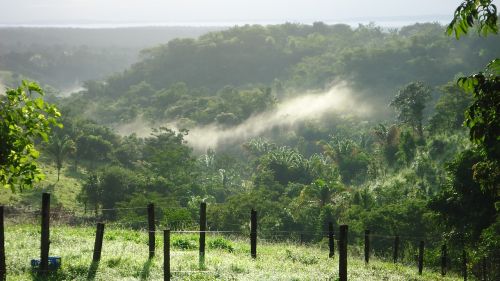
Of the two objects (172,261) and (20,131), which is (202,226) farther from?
(20,131)

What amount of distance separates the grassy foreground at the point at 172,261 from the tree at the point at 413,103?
8259 cm

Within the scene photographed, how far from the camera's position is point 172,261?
17734 millimetres

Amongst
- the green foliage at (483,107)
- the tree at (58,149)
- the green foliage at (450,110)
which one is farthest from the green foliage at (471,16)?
the tree at (58,149)

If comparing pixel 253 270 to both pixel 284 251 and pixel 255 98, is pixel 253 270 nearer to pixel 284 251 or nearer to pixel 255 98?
pixel 284 251

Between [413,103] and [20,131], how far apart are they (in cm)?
9889

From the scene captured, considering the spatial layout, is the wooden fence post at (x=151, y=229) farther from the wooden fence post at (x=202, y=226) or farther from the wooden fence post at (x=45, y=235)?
the wooden fence post at (x=45, y=235)

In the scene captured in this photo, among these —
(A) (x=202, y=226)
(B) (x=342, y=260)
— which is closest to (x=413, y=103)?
(A) (x=202, y=226)

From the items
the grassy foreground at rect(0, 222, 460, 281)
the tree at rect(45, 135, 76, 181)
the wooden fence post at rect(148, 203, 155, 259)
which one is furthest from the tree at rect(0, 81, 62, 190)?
the tree at rect(45, 135, 76, 181)

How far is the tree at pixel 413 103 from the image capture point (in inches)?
4060

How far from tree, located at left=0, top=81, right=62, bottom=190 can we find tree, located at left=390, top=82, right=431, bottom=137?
98241 mm

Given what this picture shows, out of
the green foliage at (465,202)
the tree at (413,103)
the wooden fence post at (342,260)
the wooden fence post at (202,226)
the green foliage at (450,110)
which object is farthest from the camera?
the tree at (413,103)

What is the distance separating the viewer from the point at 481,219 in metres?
33.7

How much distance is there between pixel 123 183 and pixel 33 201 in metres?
14.5

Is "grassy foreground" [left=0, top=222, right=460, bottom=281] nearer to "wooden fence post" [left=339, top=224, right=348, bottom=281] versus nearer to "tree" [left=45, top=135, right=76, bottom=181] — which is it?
"wooden fence post" [left=339, top=224, right=348, bottom=281]
